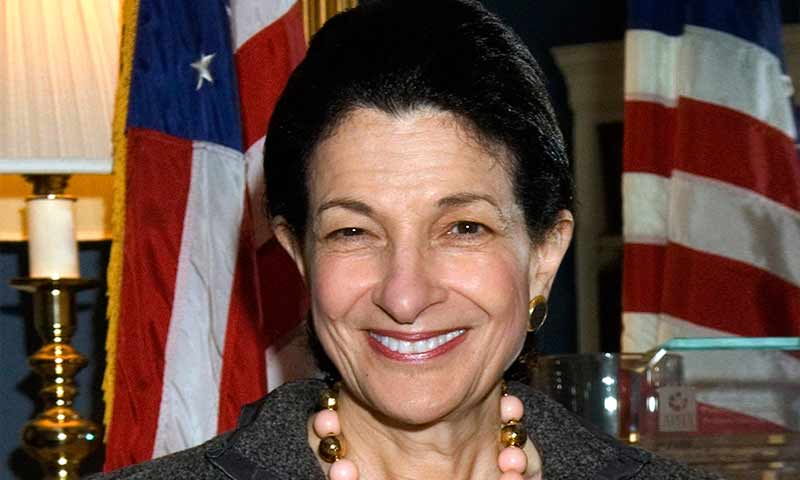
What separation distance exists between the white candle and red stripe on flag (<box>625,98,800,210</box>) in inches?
47.7

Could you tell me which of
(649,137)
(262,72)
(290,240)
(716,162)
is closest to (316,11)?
(262,72)

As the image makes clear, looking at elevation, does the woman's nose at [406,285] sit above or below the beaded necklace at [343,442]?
above

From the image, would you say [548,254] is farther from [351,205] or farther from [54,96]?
[54,96]

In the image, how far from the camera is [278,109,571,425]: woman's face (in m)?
1.46

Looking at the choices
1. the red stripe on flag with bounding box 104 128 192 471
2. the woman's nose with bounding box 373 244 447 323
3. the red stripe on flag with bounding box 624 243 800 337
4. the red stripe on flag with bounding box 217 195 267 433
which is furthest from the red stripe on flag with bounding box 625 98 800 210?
the woman's nose with bounding box 373 244 447 323

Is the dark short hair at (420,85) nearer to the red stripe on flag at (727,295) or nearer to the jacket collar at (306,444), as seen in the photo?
the jacket collar at (306,444)

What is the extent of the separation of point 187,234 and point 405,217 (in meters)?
0.97

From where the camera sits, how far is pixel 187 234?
2369 mm

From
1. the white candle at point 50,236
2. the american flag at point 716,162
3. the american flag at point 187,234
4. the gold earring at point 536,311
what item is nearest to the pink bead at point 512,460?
the gold earring at point 536,311

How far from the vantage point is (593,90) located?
17.9ft

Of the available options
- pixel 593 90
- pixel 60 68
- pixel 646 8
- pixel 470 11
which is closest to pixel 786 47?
pixel 593 90

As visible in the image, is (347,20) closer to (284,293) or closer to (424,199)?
(424,199)

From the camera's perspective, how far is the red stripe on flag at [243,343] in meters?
2.39

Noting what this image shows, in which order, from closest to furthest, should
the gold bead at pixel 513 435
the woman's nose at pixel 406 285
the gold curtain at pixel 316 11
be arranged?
the woman's nose at pixel 406 285 < the gold bead at pixel 513 435 < the gold curtain at pixel 316 11
